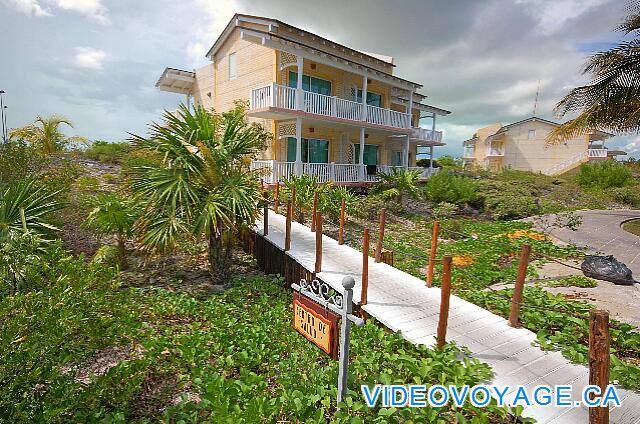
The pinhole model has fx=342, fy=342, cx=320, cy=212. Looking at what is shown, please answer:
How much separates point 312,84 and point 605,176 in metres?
21.6

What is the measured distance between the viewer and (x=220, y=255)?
7078 mm

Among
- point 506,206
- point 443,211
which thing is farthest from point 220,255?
point 506,206

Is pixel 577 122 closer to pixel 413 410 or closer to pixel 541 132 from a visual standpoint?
pixel 413 410

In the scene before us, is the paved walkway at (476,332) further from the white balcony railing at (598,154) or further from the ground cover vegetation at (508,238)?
the white balcony railing at (598,154)

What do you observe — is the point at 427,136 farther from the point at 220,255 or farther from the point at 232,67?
the point at 220,255

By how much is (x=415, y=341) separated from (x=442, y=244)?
691 centimetres

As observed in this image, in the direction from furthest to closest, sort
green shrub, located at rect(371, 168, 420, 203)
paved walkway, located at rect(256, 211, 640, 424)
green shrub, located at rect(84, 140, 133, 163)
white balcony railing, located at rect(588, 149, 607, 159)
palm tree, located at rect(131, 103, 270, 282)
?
white balcony railing, located at rect(588, 149, 607, 159), green shrub, located at rect(84, 140, 133, 163), green shrub, located at rect(371, 168, 420, 203), palm tree, located at rect(131, 103, 270, 282), paved walkway, located at rect(256, 211, 640, 424)

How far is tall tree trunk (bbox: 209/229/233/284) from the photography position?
6949mm

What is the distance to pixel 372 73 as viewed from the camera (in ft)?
54.1

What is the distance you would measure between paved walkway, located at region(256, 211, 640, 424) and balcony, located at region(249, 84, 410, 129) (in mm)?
8232

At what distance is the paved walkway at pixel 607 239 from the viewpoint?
9.19 metres

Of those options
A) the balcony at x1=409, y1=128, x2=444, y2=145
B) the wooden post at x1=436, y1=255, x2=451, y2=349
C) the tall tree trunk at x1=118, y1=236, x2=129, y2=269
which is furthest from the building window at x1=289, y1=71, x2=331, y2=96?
the wooden post at x1=436, y1=255, x2=451, y2=349

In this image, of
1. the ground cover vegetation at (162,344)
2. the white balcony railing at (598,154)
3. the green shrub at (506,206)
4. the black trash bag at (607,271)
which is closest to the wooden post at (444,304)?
the ground cover vegetation at (162,344)

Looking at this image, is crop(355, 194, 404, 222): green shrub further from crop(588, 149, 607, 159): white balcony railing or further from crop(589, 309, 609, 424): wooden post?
crop(588, 149, 607, 159): white balcony railing
